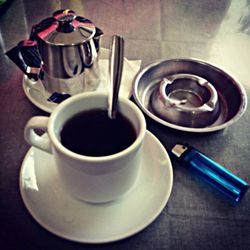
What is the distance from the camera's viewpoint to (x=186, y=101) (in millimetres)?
656

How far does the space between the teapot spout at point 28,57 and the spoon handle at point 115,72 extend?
7.3 inches

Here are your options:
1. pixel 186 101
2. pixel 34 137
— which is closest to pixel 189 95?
pixel 186 101

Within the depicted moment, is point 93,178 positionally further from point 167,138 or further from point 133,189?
point 167,138

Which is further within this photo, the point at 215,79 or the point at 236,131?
the point at 215,79

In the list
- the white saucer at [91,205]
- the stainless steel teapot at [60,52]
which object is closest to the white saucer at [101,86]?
the stainless steel teapot at [60,52]

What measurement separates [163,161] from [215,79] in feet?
0.92

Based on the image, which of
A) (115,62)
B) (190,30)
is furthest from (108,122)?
(190,30)

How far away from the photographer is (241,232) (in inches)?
17.5

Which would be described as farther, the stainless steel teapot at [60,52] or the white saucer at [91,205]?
the stainless steel teapot at [60,52]

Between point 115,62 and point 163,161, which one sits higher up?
point 115,62

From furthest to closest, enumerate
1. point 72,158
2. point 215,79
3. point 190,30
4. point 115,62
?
point 190,30 < point 215,79 < point 115,62 < point 72,158

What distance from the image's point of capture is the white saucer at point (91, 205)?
0.41 m

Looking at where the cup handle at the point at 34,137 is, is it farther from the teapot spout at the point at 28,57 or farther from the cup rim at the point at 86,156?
the teapot spout at the point at 28,57

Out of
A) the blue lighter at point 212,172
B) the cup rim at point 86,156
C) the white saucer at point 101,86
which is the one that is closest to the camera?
the cup rim at point 86,156
